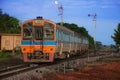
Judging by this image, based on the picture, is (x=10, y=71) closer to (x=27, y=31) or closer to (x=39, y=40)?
(x=39, y=40)

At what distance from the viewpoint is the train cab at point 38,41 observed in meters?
24.8

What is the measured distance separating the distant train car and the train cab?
54.5ft

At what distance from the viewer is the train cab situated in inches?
978

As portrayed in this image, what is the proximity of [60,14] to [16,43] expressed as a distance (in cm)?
1657

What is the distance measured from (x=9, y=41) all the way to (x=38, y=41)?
705 inches

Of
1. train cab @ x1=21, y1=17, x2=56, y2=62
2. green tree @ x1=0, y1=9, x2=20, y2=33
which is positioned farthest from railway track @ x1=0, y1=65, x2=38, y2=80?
green tree @ x1=0, y1=9, x2=20, y2=33

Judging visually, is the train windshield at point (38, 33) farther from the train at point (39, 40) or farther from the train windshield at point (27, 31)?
the train windshield at point (27, 31)

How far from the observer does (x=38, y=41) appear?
24828 millimetres

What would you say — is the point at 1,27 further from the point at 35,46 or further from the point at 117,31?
the point at 35,46

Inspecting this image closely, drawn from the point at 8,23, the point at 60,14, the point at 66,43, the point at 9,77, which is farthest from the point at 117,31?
the point at 9,77

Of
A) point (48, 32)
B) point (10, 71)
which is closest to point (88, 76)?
point (10, 71)

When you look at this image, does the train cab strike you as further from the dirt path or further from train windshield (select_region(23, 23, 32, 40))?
the dirt path

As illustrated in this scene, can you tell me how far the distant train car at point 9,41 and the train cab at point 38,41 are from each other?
16624 millimetres

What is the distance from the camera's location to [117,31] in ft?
210
